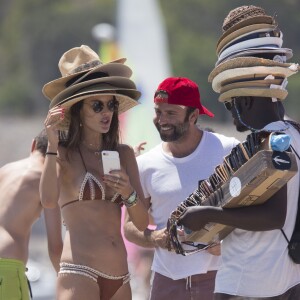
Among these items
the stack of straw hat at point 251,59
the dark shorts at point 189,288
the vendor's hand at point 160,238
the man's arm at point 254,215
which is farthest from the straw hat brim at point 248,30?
the dark shorts at point 189,288

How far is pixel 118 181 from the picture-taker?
5988mm

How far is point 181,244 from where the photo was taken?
5.59 m

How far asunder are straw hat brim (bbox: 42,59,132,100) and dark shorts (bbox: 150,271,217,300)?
1155mm

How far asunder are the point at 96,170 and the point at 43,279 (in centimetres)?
1016

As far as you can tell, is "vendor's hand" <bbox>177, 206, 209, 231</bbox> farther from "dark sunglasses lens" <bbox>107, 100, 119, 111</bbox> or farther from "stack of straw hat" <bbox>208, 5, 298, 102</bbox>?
"dark sunglasses lens" <bbox>107, 100, 119, 111</bbox>

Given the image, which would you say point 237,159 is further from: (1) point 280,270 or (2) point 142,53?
(2) point 142,53

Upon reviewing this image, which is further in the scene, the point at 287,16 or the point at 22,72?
the point at 22,72

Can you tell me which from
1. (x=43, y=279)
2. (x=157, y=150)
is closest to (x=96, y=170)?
(x=157, y=150)

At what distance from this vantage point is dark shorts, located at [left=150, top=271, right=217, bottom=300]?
255 inches

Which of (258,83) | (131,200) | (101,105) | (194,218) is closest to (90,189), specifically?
(131,200)

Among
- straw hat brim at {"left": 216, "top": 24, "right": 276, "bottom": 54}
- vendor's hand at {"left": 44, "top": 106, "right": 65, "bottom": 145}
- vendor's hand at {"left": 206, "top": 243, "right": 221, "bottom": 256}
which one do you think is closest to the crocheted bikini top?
vendor's hand at {"left": 44, "top": 106, "right": 65, "bottom": 145}

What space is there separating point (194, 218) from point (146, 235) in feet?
4.32

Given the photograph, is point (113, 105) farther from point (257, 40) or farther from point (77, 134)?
point (257, 40)

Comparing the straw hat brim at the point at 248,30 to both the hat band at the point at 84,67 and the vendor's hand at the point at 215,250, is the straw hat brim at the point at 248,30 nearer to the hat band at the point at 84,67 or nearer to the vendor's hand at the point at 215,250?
the hat band at the point at 84,67
